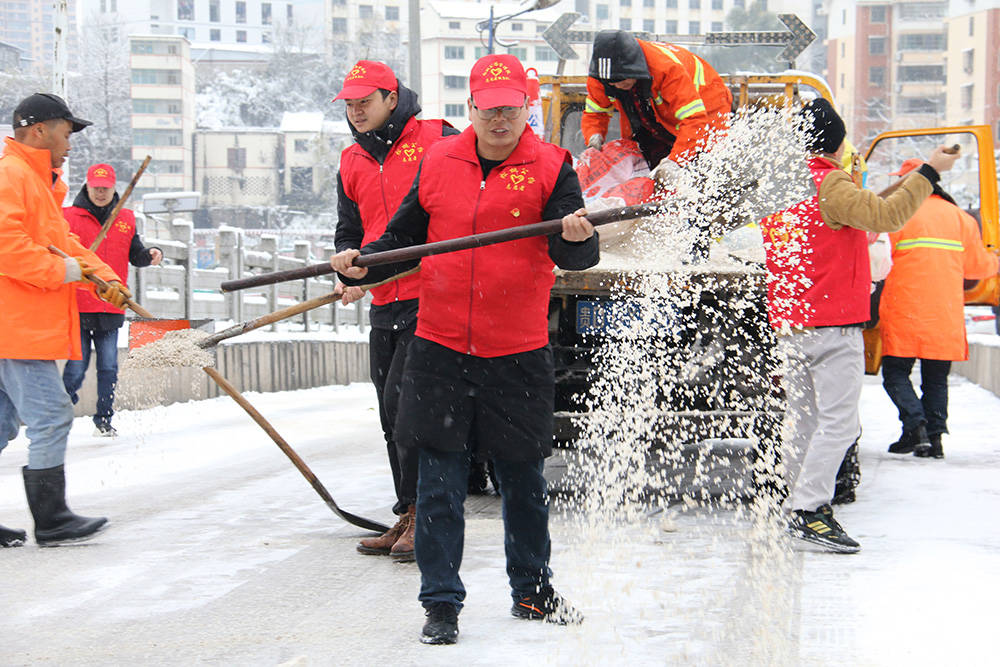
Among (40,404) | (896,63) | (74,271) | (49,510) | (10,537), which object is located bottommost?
(10,537)

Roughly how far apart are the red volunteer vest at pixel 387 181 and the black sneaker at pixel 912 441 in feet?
14.8

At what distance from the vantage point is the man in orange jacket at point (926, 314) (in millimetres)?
7910

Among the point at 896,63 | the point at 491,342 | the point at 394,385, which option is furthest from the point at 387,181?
the point at 896,63

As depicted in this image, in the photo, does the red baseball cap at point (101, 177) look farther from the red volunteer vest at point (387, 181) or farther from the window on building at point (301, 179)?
the window on building at point (301, 179)

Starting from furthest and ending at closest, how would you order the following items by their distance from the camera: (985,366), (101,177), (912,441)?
1. (985,366)
2. (101,177)
3. (912,441)

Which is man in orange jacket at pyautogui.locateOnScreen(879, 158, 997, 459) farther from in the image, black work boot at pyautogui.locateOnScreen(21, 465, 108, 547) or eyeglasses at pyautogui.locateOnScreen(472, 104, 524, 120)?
black work boot at pyautogui.locateOnScreen(21, 465, 108, 547)

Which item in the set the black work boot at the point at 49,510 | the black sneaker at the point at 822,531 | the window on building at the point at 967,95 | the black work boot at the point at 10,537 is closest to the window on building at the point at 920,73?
the window on building at the point at 967,95

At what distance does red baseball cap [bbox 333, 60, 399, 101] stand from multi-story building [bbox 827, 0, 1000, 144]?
7523 cm

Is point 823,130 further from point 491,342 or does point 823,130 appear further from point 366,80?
point 491,342

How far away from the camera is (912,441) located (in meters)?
8.06

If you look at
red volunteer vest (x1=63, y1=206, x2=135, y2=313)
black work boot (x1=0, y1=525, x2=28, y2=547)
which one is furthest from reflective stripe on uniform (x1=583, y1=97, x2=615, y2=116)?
black work boot (x1=0, y1=525, x2=28, y2=547)

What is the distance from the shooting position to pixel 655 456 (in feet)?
25.1

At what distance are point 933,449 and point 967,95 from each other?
7153cm

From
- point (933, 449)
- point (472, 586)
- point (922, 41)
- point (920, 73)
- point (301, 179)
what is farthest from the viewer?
point (920, 73)
